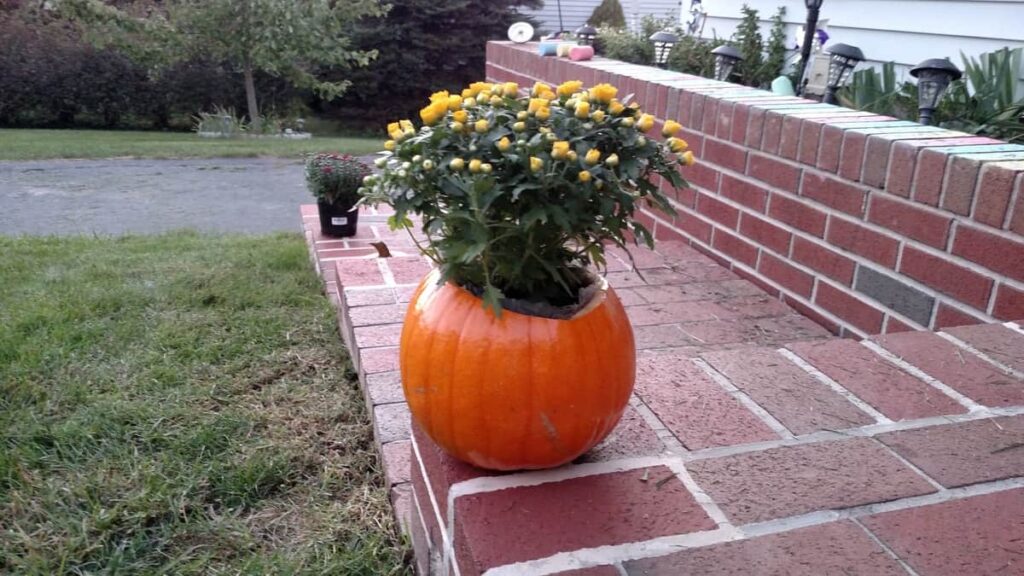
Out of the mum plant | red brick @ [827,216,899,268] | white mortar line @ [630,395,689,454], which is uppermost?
the mum plant

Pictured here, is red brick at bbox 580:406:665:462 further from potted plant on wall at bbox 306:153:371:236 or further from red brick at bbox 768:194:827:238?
A: potted plant on wall at bbox 306:153:371:236

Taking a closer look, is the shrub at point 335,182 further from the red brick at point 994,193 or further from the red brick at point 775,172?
the red brick at point 994,193

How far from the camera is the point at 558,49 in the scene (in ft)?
15.7

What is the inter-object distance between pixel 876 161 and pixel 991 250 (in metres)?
0.44

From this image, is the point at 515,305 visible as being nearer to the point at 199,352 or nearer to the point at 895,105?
the point at 199,352

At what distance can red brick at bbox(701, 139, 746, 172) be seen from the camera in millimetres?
2877

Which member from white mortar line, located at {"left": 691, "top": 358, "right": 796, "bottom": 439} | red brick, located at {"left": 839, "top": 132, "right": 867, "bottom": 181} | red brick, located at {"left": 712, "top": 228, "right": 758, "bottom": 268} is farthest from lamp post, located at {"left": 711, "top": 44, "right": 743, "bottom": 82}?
white mortar line, located at {"left": 691, "top": 358, "right": 796, "bottom": 439}

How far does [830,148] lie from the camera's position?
95.1 inches

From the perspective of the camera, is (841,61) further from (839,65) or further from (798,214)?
(798,214)

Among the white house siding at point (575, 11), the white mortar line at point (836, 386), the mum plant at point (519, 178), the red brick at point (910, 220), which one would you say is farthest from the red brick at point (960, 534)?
the white house siding at point (575, 11)

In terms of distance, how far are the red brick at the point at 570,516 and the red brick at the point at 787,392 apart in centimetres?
34

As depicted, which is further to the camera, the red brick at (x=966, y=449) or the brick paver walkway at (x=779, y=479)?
the red brick at (x=966, y=449)

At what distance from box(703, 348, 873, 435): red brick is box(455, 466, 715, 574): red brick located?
34cm

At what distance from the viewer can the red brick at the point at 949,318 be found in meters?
2.00
